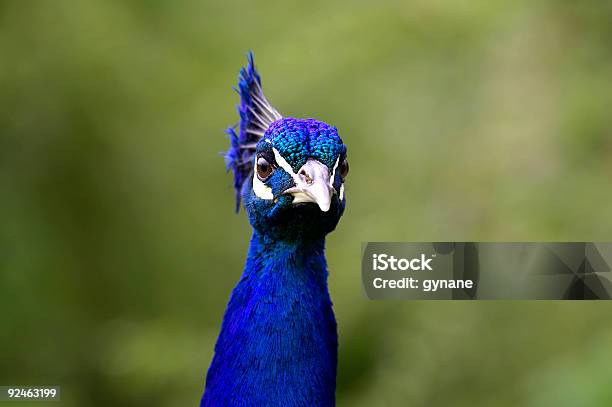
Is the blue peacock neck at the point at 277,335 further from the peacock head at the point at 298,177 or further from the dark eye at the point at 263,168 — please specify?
the dark eye at the point at 263,168

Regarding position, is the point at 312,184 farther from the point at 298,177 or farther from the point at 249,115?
the point at 249,115

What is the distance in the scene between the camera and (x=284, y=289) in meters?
2.10

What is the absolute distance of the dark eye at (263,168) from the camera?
1.99 meters

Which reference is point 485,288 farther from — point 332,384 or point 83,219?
point 83,219

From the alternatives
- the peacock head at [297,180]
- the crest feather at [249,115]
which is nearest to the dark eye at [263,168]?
the peacock head at [297,180]

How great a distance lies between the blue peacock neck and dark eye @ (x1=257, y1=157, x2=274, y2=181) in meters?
0.20

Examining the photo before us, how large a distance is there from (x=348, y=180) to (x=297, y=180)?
2.09m

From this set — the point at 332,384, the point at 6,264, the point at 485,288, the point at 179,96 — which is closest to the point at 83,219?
the point at 6,264

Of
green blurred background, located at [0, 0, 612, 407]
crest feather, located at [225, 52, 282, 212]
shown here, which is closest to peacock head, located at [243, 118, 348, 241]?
crest feather, located at [225, 52, 282, 212]

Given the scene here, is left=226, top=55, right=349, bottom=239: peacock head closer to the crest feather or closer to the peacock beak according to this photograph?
the peacock beak

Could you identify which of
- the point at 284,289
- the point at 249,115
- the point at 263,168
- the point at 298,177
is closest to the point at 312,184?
the point at 298,177

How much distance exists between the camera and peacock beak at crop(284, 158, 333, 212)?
1829 millimetres

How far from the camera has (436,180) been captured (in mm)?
3943

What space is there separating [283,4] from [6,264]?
76.7 inches
